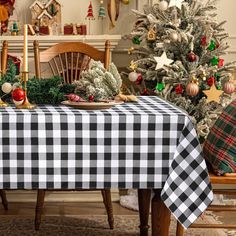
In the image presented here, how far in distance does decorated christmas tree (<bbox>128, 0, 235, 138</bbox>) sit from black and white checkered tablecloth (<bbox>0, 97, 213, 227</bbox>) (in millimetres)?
1216

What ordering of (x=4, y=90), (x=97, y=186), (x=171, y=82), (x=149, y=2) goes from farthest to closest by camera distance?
(x=149, y=2)
(x=171, y=82)
(x=4, y=90)
(x=97, y=186)

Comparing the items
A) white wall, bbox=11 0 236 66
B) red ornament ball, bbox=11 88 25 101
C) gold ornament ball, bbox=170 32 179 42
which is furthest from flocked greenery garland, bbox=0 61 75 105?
white wall, bbox=11 0 236 66

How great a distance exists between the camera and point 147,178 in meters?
2.00

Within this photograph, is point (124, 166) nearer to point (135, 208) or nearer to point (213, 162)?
point (213, 162)

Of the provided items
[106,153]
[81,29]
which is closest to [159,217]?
[106,153]

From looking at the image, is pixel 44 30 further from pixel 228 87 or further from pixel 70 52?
pixel 228 87

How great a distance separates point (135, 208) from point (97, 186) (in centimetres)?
146

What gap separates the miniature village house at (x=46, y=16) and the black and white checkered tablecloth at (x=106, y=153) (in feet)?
6.27

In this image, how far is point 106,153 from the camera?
1968 mm

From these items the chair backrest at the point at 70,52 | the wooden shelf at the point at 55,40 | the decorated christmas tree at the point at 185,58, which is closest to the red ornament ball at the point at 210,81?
the decorated christmas tree at the point at 185,58

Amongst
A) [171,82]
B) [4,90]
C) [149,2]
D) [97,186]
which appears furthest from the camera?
[149,2]

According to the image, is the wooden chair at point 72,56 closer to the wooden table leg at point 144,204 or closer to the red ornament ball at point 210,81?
the wooden table leg at point 144,204

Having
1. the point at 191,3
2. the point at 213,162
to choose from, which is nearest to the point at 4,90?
the point at 213,162

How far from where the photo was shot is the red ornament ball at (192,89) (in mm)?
3082
